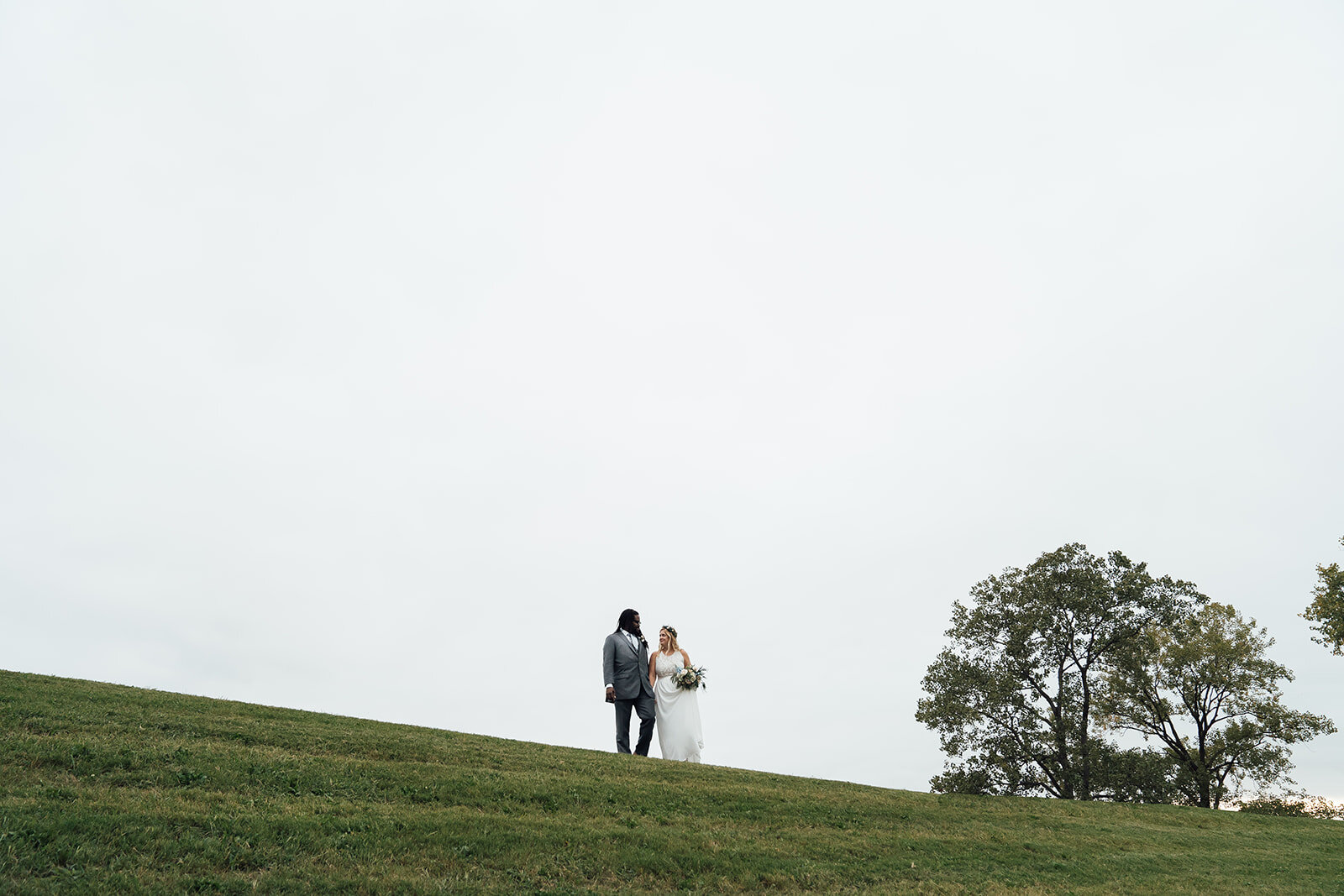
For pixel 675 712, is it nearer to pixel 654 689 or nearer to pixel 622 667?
pixel 654 689

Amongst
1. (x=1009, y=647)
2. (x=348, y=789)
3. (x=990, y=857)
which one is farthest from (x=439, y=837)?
(x=1009, y=647)

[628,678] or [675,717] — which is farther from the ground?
[628,678]

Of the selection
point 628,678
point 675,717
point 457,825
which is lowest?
point 457,825

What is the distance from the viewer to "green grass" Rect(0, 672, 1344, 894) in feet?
26.8

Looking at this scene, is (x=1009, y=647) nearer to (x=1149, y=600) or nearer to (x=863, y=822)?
(x=1149, y=600)

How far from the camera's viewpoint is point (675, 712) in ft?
66.4

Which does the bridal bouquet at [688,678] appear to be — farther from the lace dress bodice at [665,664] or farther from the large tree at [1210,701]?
→ the large tree at [1210,701]

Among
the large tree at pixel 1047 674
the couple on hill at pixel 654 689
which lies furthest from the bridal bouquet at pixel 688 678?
the large tree at pixel 1047 674

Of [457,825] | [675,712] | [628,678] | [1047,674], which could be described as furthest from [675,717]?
[1047,674]

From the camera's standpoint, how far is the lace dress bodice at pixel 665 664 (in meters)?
20.3

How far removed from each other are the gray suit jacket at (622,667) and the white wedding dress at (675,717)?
2.53 feet

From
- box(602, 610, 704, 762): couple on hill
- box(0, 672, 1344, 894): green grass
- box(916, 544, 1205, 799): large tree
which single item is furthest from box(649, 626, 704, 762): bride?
box(916, 544, 1205, 799): large tree

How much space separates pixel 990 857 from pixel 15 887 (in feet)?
42.0

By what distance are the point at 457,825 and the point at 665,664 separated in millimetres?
10402
